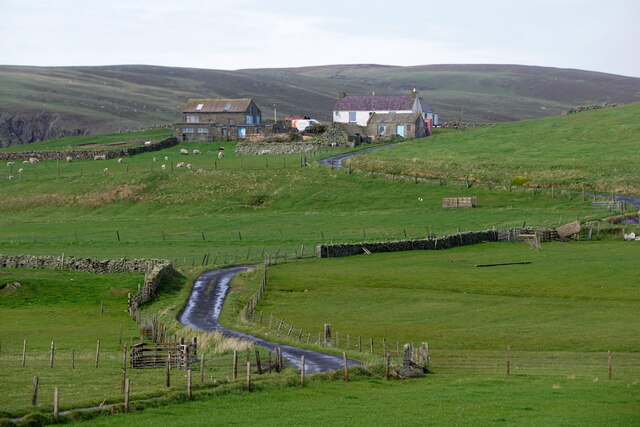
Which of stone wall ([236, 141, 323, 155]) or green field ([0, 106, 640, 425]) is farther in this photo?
stone wall ([236, 141, 323, 155])

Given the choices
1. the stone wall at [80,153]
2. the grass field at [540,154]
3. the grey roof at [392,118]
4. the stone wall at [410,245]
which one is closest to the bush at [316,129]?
the grey roof at [392,118]

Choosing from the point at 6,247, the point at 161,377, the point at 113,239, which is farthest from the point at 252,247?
the point at 161,377

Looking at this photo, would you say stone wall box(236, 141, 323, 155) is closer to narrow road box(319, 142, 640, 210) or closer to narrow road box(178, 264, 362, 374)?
narrow road box(319, 142, 640, 210)

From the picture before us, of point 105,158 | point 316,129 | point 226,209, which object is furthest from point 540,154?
point 105,158

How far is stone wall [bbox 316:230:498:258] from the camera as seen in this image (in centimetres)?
8450

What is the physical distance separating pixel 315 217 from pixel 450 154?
3849cm

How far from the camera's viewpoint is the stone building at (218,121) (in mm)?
177750

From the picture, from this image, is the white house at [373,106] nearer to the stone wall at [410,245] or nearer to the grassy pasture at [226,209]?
the grassy pasture at [226,209]

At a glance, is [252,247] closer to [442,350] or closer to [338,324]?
[338,324]

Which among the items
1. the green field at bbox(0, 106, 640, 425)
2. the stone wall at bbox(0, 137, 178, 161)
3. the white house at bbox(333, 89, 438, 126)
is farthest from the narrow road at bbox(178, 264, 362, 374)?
the white house at bbox(333, 89, 438, 126)

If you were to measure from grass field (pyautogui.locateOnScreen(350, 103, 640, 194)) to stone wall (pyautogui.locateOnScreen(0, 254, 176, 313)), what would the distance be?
5639cm

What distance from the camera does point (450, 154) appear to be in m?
141

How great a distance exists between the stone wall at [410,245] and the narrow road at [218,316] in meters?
7.53

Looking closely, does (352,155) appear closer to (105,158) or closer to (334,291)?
(105,158)
